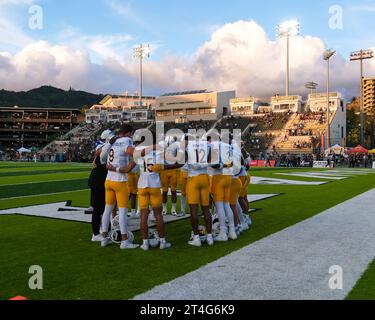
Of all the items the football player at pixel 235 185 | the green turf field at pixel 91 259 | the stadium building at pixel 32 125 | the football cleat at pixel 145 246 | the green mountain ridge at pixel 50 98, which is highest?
the green mountain ridge at pixel 50 98

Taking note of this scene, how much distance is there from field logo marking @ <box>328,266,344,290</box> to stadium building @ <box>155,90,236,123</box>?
61.3 m

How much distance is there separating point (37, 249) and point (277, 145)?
44.7m

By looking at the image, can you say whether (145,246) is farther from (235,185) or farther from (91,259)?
(235,185)

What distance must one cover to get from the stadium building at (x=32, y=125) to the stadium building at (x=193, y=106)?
31452mm

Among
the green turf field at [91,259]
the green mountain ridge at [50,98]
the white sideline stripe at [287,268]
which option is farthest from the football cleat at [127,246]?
the green mountain ridge at [50,98]

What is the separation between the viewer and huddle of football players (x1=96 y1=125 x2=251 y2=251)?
6176mm

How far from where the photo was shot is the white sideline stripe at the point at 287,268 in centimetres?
418

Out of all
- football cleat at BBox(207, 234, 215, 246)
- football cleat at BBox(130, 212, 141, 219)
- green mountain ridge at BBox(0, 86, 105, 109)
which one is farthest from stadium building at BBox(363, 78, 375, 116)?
football cleat at BBox(207, 234, 215, 246)

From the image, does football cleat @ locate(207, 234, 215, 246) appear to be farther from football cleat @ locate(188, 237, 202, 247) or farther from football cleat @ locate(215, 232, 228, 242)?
football cleat @ locate(215, 232, 228, 242)

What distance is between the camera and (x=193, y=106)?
69.8 metres

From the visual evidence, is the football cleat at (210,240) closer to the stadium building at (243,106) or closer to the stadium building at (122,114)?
the stadium building at (243,106)

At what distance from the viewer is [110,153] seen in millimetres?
6344

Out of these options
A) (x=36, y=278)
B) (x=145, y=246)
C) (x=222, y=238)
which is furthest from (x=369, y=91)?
(x=36, y=278)
